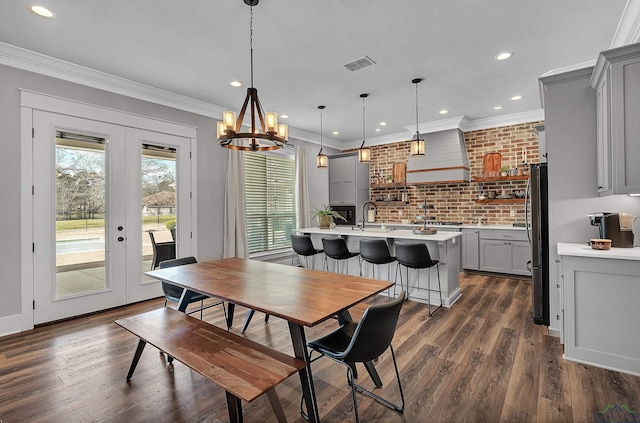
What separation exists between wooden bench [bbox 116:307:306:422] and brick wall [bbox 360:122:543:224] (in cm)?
544

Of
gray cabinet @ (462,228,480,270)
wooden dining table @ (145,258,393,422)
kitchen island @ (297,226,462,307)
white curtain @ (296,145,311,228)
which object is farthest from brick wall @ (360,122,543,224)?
wooden dining table @ (145,258,393,422)

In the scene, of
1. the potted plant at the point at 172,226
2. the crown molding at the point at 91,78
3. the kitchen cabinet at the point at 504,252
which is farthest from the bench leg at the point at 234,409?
the kitchen cabinet at the point at 504,252

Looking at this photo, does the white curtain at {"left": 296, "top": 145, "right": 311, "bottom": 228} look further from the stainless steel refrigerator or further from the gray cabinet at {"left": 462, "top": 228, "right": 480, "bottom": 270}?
the stainless steel refrigerator

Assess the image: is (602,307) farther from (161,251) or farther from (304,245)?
(161,251)

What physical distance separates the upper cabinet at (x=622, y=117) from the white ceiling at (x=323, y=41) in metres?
0.53

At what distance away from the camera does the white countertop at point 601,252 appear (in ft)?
7.30

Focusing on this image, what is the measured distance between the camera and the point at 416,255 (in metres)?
3.59

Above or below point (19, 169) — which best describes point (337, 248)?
below

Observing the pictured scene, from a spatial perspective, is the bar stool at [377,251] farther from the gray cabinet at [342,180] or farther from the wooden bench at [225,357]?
the gray cabinet at [342,180]

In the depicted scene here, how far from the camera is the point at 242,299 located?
77.4 inches

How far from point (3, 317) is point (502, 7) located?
5.37 meters

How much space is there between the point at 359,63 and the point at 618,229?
112 inches

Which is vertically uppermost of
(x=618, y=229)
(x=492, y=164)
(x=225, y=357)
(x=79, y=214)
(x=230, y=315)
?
(x=492, y=164)

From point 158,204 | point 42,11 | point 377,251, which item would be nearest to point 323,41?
point 42,11
